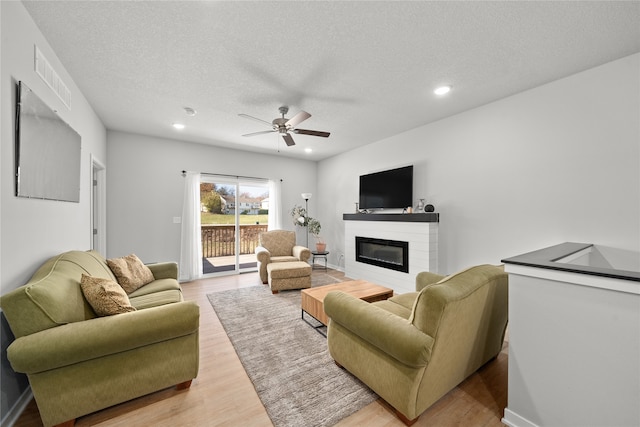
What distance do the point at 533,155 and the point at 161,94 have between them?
4320mm

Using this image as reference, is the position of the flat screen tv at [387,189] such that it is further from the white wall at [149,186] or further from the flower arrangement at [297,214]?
the white wall at [149,186]

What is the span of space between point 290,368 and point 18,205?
2230 mm

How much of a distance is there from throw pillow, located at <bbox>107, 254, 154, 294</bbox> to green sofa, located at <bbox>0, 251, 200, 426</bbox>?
75cm

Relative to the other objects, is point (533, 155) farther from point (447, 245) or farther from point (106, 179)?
point (106, 179)

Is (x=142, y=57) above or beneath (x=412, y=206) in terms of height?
above

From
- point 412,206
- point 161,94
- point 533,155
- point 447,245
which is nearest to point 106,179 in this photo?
point 161,94

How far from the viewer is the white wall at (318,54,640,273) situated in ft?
7.30

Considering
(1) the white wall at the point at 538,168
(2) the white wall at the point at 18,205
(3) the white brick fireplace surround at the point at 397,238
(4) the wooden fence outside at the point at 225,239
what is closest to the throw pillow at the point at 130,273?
(2) the white wall at the point at 18,205

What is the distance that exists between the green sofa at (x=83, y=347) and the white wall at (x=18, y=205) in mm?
161

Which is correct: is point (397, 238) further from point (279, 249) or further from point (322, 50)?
point (322, 50)

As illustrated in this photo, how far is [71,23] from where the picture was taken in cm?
178

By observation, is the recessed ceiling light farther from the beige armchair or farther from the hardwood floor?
the beige armchair

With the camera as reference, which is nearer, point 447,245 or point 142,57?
point 142,57

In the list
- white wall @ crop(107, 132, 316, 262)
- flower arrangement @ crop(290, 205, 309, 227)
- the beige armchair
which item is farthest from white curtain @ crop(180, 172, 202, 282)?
flower arrangement @ crop(290, 205, 309, 227)
